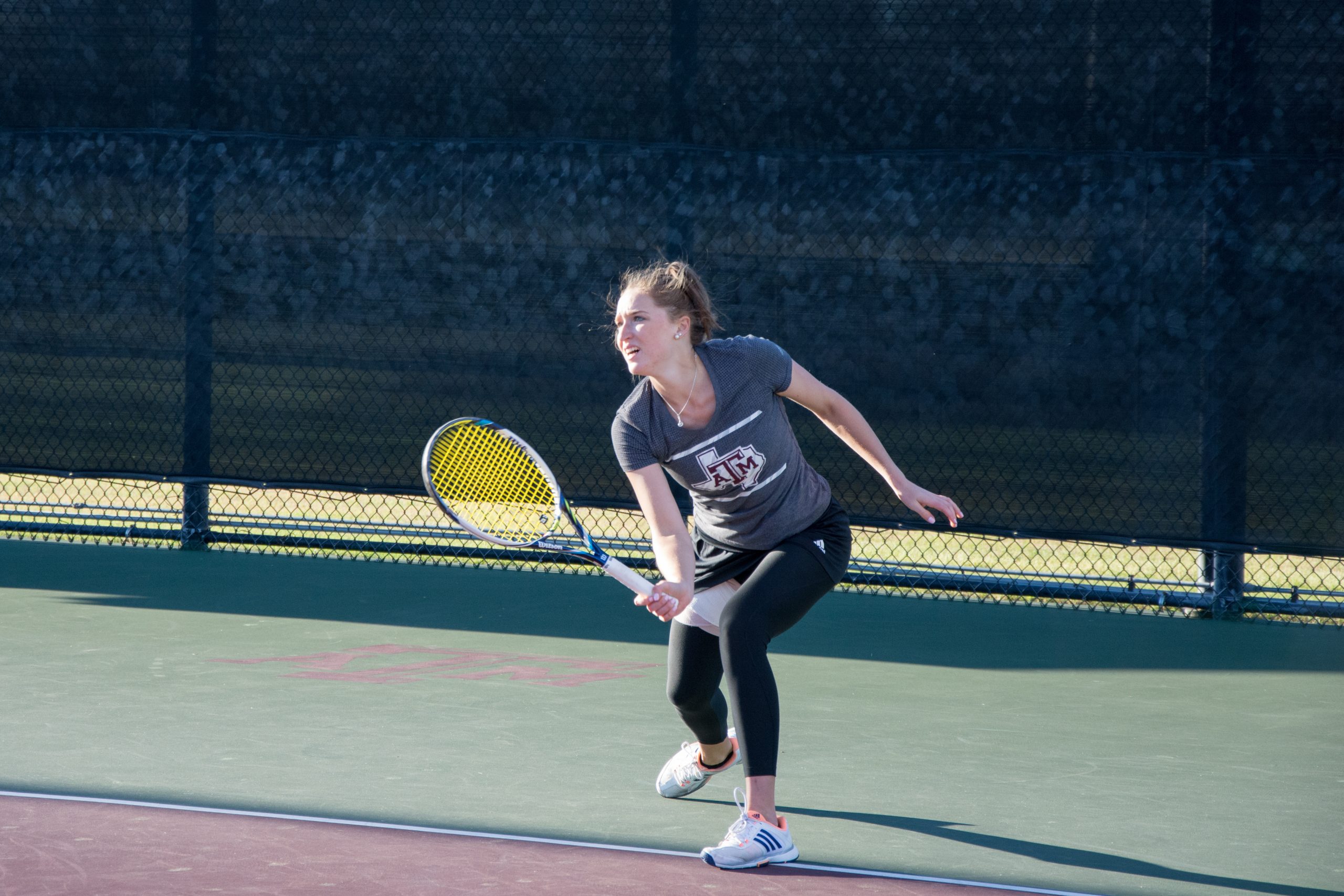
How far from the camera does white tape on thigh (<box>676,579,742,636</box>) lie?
3875mm

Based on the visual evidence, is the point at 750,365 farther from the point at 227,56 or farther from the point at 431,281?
the point at 227,56

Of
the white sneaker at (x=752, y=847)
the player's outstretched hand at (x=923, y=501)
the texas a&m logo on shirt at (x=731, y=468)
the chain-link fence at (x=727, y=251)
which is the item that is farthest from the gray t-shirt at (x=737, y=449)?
the chain-link fence at (x=727, y=251)

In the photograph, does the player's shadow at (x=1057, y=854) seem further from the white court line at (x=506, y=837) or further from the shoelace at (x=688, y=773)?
the white court line at (x=506, y=837)

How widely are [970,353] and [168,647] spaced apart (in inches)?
116

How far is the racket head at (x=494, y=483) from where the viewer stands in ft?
13.3

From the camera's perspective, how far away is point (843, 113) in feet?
21.4

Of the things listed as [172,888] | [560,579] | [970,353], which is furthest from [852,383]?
[172,888]

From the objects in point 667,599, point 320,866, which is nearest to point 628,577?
point 667,599

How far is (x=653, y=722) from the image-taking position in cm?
482

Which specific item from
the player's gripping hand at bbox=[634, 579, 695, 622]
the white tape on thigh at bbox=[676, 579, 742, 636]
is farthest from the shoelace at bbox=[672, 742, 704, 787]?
the player's gripping hand at bbox=[634, 579, 695, 622]

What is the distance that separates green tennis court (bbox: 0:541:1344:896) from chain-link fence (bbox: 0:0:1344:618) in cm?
51

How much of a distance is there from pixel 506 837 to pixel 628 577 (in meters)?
0.61

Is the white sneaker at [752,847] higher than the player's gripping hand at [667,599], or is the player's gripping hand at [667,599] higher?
the player's gripping hand at [667,599]

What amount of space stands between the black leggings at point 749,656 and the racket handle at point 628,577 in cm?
23
